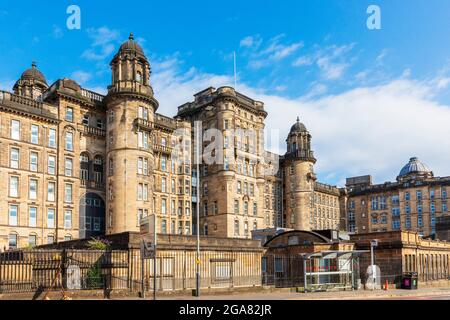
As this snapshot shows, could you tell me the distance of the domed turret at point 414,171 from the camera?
120137 mm

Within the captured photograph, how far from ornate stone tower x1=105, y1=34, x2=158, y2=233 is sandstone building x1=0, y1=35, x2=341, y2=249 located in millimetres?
122

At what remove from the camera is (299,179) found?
91.3 meters

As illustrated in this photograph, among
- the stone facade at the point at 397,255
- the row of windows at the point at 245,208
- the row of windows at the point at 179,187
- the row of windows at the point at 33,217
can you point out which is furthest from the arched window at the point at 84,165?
the stone facade at the point at 397,255

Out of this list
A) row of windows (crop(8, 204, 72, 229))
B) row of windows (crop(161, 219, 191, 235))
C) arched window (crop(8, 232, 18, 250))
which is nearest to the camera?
arched window (crop(8, 232, 18, 250))

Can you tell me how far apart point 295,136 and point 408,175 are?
45.3m

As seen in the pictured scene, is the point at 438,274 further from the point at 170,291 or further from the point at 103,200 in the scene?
the point at 103,200

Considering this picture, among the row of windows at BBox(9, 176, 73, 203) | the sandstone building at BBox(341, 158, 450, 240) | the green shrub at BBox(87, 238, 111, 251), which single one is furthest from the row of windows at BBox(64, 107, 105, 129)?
the sandstone building at BBox(341, 158, 450, 240)

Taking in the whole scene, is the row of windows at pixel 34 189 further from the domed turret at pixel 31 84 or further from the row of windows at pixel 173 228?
the domed turret at pixel 31 84

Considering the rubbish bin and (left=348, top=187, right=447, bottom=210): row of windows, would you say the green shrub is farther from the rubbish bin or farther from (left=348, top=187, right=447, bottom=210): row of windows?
(left=348, top=187, right=447, bottom=210): row of windows

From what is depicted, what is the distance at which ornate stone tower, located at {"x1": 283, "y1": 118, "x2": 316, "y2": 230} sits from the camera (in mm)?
90625

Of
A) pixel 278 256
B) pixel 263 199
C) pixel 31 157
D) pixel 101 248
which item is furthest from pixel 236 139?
pixel 101 248

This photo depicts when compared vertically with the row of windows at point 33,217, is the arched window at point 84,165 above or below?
above

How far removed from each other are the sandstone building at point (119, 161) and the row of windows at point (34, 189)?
0.12m
